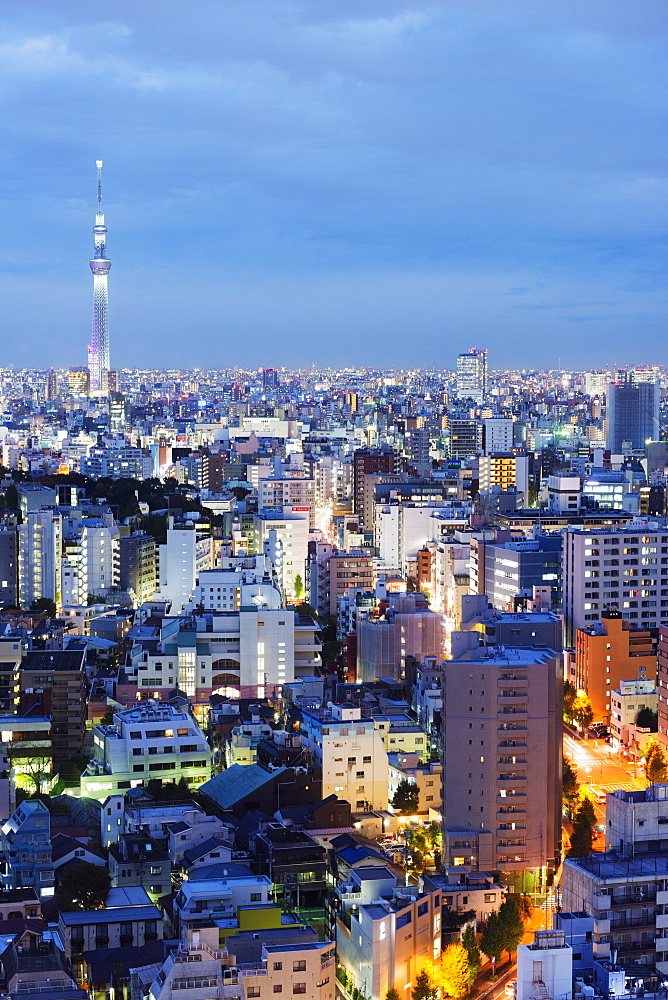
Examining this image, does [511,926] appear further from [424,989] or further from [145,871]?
[145,871]

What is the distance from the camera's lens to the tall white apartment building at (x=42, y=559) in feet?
71.6

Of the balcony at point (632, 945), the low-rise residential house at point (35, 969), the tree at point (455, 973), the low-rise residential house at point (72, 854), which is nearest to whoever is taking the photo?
the low-rise residential house at point (35, 969)

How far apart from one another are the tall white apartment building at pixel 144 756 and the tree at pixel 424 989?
4.18m

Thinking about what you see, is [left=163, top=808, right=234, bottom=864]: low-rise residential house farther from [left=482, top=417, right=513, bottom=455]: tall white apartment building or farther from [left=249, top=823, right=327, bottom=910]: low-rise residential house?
[left=482, top=417, right=513, bottom=455]: tall white apartment building

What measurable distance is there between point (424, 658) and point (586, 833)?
4.97m

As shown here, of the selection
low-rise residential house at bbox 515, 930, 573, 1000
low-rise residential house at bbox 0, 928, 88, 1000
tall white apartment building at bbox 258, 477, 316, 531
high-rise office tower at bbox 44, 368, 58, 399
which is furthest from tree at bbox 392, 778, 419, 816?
high-rise office tower at bbox 44, 368, 58, 399

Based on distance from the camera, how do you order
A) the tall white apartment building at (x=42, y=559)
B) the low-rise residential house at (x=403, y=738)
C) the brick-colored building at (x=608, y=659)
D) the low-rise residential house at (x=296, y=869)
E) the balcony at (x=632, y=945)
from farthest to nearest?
the tall white apartment building at (x=42, y=559)
the brick-colored building at (x=608, y=659)
the low-rise residential house at (x=403, y=738)
the low-rise residential house at (x=296, y=869)
the balcony at (x=632, y=945)

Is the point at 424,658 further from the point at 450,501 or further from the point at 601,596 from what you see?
the point at 450,501

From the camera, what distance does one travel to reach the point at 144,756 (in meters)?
12.4

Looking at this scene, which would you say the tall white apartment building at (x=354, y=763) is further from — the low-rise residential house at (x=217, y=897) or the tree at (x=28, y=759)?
the low-rise residential house at (x=217, y=897)

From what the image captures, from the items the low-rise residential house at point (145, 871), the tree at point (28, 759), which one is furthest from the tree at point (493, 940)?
the tree at point (28, 759)

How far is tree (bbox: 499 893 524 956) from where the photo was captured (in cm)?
898

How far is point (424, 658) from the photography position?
15.3m

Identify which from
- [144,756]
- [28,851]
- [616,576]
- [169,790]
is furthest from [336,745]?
[616,576]
